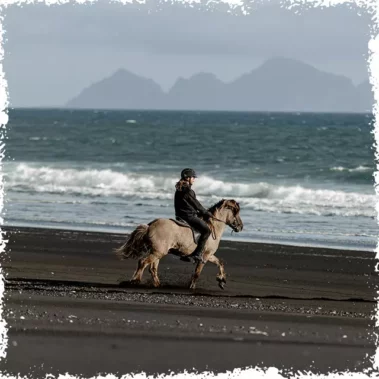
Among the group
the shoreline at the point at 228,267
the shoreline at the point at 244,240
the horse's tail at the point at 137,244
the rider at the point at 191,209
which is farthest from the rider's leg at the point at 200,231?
the shoreline at the point at 244,240

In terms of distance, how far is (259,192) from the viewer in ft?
107

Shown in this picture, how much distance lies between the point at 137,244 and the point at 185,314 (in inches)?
96.9

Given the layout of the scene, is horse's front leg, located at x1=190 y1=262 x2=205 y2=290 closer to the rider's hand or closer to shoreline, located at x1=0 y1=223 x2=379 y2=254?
the rider's hand

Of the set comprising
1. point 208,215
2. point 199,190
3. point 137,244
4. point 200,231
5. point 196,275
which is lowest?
point 196,275

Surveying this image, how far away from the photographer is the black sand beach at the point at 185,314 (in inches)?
339

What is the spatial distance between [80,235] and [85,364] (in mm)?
11656

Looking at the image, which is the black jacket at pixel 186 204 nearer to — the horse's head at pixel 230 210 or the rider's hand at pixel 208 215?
the rider's hand at pixel 208 215

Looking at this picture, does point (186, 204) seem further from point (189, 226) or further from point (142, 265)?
point (142, 265)

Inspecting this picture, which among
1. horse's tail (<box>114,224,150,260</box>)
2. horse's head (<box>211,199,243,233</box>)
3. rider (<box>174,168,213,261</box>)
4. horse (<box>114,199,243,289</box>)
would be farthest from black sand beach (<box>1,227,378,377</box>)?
horse's head (<box>211,199,243,233</box>)

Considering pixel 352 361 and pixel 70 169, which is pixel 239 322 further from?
pixel 70 169

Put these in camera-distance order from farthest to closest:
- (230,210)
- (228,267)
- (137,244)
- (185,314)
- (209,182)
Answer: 1. (209,182)
2. (228,267)
3. (230,210)
4. (137,244)
5. (185,314)

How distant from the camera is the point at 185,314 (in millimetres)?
10859

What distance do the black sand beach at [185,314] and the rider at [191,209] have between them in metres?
0.72

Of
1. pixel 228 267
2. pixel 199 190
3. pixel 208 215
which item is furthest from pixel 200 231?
pixel 199 190
